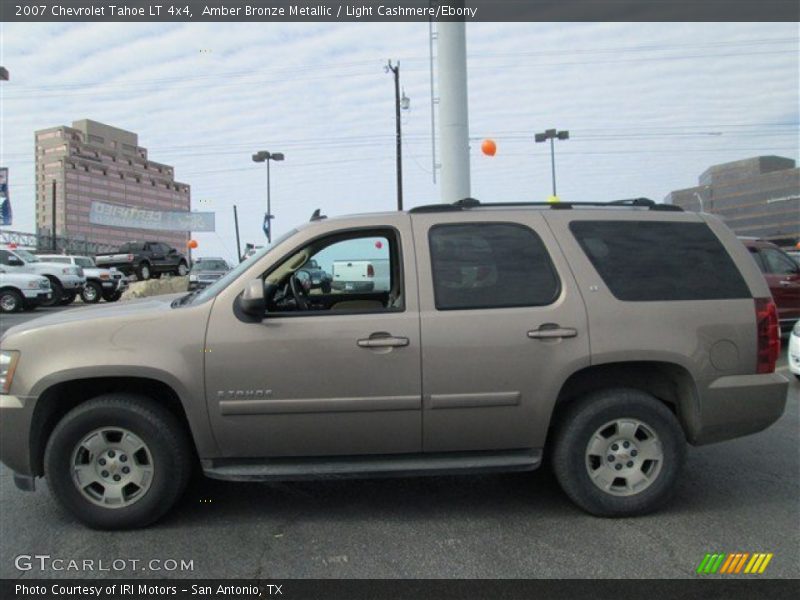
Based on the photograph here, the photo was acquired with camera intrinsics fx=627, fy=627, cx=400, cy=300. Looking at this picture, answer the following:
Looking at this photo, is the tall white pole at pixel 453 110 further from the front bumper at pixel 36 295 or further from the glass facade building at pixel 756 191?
the glass facade building at pixel 756 191

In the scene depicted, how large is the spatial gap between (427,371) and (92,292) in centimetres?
2373

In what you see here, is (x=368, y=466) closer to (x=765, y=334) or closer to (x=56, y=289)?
(x=765, y=334)

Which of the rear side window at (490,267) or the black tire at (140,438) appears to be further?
the rear side window at (490,267)

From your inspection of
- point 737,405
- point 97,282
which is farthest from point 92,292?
point 737,405

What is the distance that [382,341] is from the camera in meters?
3.56

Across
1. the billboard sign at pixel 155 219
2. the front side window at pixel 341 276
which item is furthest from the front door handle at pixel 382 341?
the billboard sign at pixel 155 219

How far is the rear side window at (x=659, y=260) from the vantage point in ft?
12.5

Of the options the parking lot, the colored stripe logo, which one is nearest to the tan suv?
the parking lot

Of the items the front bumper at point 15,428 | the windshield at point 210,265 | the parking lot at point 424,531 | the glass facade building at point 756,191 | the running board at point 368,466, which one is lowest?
the parking lot at point 424,531

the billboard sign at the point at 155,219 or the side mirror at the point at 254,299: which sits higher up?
the billboard sign at the point at 155,219

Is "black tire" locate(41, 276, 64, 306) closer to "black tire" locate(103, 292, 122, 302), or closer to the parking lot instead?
"black tire" locate(103, 292, 122, 302)

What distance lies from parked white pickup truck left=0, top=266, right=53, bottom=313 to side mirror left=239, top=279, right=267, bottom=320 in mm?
18192

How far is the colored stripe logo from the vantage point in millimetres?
3146

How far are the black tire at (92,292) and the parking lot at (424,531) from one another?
21.6 metres
